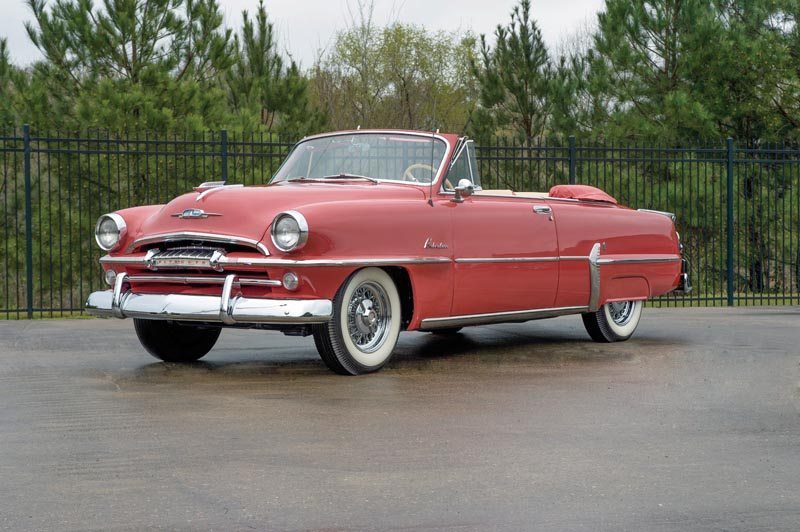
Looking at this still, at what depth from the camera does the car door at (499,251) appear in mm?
8641

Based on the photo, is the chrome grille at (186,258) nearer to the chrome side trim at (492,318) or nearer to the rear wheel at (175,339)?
the rear wheel at (175,339)

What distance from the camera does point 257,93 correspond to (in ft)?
73.2

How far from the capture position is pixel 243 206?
774cm

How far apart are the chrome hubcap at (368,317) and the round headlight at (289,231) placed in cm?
67

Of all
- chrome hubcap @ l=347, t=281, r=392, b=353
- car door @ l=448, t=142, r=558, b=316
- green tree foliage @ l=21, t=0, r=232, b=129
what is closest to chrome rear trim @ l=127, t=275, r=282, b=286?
chrome hubcap @ l=347, t=281, r=392, b=353

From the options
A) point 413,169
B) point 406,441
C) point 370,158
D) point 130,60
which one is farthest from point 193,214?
point 130,60

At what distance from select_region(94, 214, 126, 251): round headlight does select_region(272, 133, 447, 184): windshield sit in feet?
4.86

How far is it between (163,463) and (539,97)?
65.2ft

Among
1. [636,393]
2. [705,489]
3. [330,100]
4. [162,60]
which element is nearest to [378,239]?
[636,393]

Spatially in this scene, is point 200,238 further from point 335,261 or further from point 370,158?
point 370,158

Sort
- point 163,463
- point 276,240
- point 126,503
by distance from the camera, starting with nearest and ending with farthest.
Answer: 1. point 126,503
2. point 163,463
3. point 276,240

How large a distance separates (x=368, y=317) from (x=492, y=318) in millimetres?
1367

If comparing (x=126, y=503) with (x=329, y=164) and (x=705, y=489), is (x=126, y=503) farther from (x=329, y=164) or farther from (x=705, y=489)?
(x=329, y=164)

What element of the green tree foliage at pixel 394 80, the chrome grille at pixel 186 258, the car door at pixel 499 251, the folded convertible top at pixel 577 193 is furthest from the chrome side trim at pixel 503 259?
the green tree foliage at pixel 394 80
